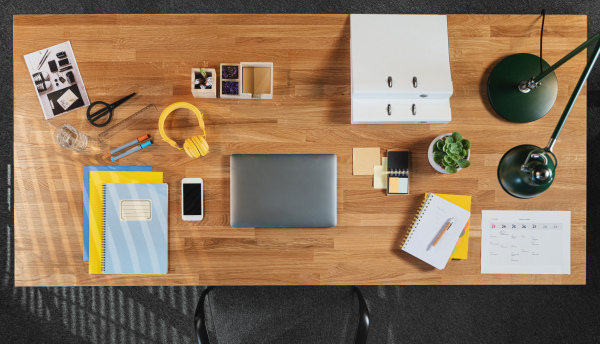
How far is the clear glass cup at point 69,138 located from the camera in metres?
1.24

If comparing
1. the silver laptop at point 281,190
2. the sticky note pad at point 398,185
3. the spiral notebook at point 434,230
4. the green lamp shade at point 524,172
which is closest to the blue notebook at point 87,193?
the silver laptop at point 281,190

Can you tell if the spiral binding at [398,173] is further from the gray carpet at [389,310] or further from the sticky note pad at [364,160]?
the gray carpet at [389,310]

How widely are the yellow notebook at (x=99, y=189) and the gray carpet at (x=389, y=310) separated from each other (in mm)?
781

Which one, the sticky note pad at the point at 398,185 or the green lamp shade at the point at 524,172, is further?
the sticky note pad at the point at 398,185

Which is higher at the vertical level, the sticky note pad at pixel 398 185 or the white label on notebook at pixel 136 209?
the sticky note pad at pixel 398 185

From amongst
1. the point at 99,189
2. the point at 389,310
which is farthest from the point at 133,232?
the point at 389,310

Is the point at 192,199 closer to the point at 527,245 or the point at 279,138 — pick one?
the point at 279,138

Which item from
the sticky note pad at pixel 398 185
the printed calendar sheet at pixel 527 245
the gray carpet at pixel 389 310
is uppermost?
the sticky note pad at pixel 398 185

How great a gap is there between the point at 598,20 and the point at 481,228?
1.68 meters

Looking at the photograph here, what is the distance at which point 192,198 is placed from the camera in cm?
125

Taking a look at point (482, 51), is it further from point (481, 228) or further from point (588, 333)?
point (588, 333)

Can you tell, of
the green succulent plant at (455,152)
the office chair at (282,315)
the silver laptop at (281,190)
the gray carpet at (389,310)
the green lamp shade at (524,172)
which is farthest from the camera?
the gray carpet at (389,310)

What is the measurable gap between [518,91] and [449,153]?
1.29 feet

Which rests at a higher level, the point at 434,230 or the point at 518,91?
the point at 518,91
